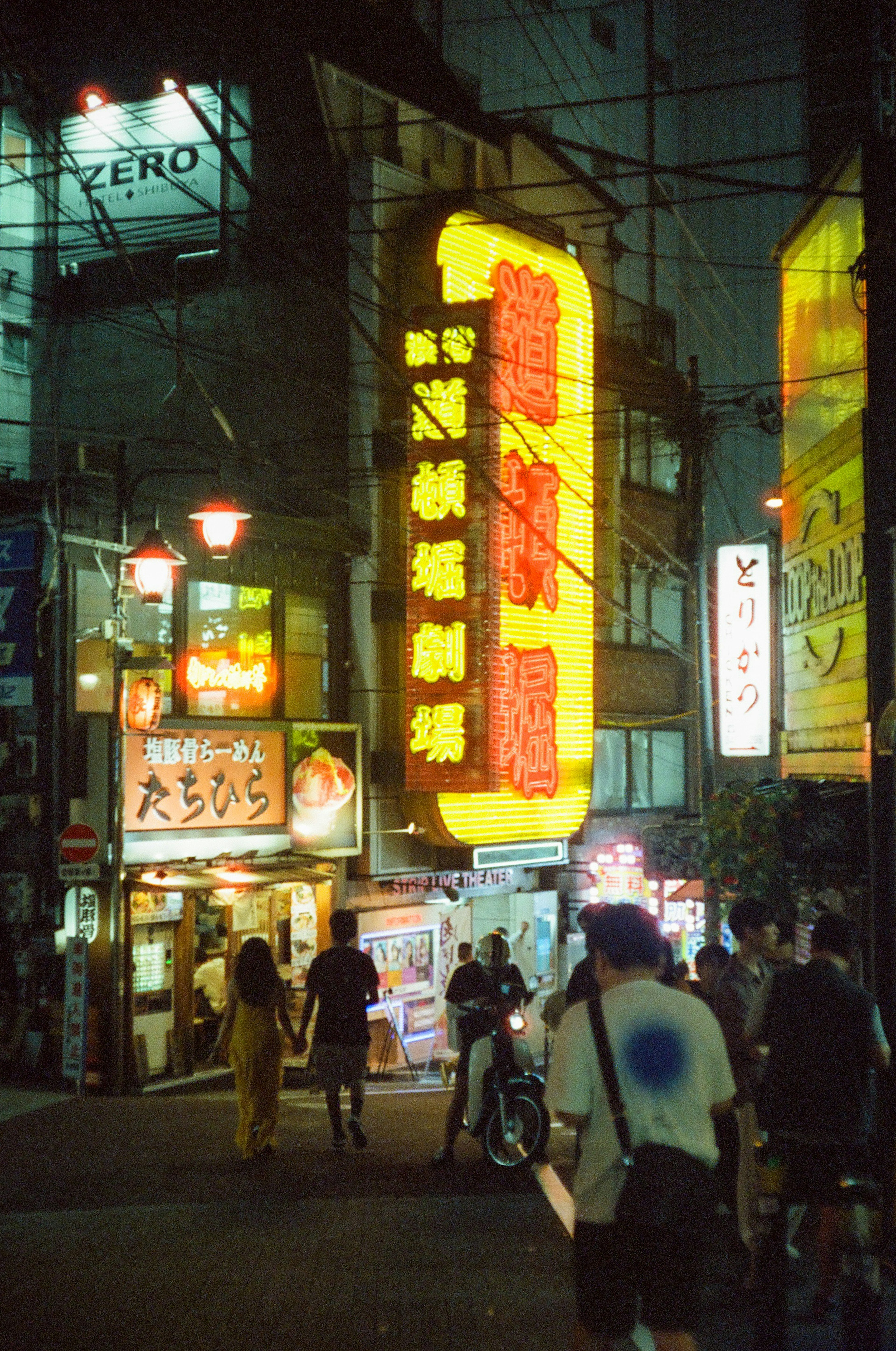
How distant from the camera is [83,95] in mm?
22109

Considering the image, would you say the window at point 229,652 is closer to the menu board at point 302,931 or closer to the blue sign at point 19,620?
the blue sign at point 19,620

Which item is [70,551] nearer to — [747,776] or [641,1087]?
Result: [641,1087]

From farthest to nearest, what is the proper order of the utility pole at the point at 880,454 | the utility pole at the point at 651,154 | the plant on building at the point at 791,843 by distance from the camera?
the utility pole at the point at 651,154
the plant on building at the point at 791,843
the utility pole at the point at 880,454

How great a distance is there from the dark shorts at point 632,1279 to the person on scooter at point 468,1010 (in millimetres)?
5417

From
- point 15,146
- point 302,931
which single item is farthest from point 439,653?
point 15,146

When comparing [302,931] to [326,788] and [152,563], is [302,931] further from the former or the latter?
[152,563]

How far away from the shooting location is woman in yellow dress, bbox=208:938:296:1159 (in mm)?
10164

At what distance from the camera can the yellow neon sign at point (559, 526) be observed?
1936 centimetres

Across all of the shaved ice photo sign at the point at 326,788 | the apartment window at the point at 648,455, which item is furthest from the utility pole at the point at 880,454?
the apartment window at the point at 648,455

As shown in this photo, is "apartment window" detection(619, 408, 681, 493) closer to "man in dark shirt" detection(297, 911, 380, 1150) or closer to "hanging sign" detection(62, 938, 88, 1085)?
"hanging sign" detection(62, 938, 88, 1085)

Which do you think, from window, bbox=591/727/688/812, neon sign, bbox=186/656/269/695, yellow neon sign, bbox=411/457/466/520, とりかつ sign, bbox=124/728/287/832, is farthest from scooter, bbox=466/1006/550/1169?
window, bbox=591/727/688/812

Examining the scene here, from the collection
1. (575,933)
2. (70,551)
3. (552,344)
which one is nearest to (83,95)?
(552,344)

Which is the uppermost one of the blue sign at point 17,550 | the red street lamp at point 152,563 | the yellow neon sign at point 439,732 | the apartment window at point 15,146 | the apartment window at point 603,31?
the apartment window at point 603,31

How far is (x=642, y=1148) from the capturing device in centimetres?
423
